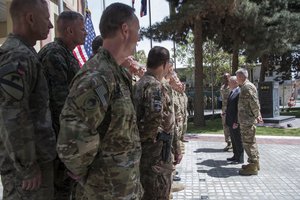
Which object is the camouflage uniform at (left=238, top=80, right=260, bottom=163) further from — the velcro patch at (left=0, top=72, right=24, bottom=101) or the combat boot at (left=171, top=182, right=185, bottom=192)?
the velcro patch at (left=0, top=72, right=24, bottom=101)

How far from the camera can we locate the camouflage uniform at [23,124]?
2375 mm

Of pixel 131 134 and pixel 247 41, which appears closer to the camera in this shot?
pixel 131 134

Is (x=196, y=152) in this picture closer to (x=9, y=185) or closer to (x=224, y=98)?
(x=224, y=98)

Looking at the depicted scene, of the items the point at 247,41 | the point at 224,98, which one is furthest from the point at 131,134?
the point at 247,41

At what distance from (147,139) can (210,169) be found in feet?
15.9

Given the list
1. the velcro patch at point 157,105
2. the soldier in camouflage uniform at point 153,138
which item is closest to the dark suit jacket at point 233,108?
the soldier in camouflage uniform at point 153,138

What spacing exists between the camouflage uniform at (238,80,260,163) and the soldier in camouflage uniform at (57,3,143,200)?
5.35m

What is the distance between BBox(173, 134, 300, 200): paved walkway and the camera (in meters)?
6.11

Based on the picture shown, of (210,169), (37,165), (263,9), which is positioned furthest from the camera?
(263,9)

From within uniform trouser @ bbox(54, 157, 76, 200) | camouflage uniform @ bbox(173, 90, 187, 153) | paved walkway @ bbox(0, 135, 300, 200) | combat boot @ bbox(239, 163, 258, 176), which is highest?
camouflage uniform @ bbox(173, 90, 187, 153)

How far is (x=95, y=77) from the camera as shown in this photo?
207 centimetres

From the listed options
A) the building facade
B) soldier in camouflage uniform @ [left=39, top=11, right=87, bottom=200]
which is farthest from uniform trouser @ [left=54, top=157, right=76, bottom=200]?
the building facade

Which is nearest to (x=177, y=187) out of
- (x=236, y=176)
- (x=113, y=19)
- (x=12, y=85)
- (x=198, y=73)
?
(x=236, y=176)

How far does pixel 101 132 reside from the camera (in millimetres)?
2143
